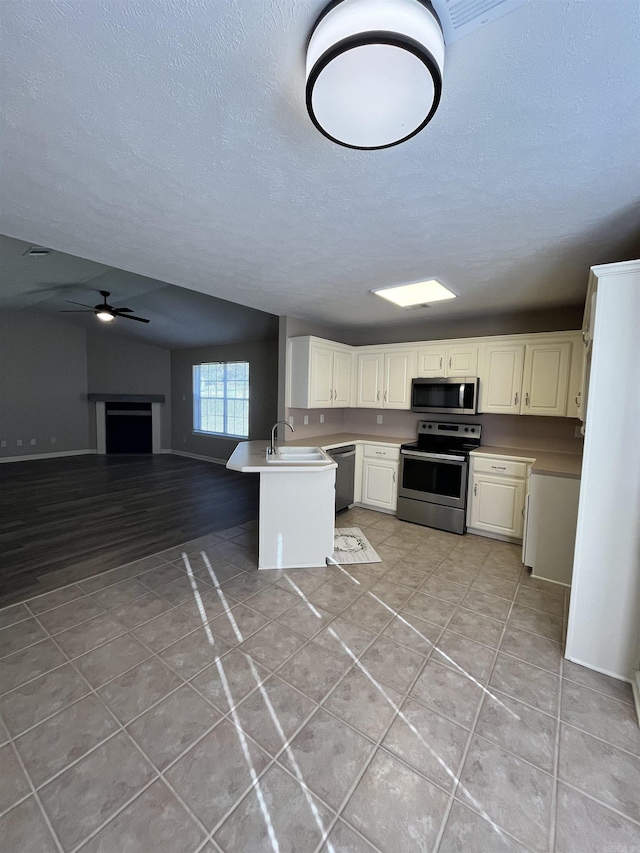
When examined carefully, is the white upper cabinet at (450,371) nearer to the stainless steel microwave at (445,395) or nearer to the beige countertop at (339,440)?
the stainless steel microwave at (445,395)

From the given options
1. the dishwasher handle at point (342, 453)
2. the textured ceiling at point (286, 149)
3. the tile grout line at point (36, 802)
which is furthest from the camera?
the dishwasher handle at point (342, 453)

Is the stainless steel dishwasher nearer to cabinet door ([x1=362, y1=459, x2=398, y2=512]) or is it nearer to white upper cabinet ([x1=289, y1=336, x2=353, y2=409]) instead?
cabinet door ([x1=362, y1=459, x2=398, y2=512])

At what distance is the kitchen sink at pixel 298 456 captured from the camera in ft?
9.51

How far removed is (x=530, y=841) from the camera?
1174mm

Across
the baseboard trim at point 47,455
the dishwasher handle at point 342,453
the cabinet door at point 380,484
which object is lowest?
the baseboard trim at point 47,455

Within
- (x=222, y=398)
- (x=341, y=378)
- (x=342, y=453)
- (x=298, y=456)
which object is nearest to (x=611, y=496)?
(x=298, y=456)

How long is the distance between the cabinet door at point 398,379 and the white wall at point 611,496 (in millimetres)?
2565

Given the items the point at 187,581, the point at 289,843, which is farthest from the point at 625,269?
the point at 187,581

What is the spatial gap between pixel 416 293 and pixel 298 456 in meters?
1.91

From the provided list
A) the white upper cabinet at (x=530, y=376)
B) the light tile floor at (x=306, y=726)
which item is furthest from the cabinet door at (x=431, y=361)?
the light tile floor at (x=306, y=726)

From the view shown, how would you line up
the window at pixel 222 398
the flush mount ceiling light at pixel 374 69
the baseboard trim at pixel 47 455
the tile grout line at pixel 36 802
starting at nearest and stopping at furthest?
the flush mount ceiling light at pixel 374 69 → the tile grout line at pixel 36 802 → the baseboard trim at pixel 47 455 → the window at pixel 222 398

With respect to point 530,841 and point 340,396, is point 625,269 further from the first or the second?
point 340,396

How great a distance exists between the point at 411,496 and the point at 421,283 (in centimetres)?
228

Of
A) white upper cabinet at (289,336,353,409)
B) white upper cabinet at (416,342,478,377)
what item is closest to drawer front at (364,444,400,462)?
white upper cabinet at (289,336,353,409)
